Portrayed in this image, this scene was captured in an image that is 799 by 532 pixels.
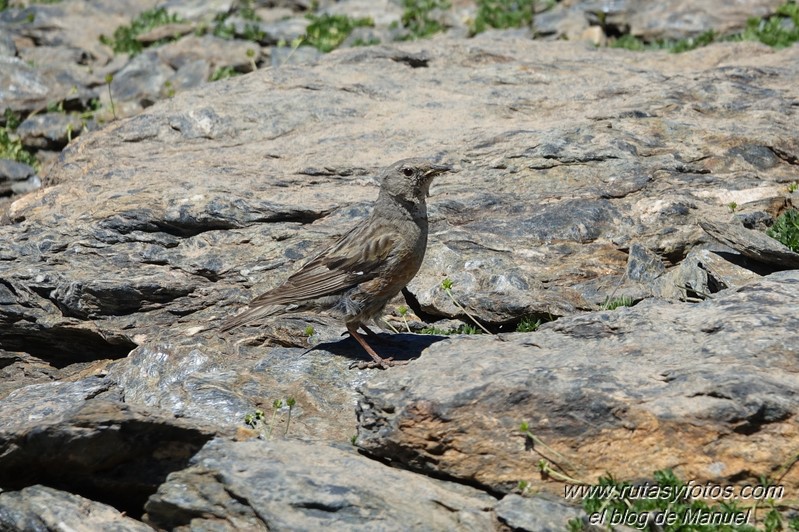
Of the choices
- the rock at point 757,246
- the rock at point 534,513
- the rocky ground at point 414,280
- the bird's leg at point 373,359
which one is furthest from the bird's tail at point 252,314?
the rock at point 757,246

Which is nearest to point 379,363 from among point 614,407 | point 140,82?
point 614,407

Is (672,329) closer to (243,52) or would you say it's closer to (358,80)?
(358,80)

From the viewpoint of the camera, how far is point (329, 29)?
56.8 feet

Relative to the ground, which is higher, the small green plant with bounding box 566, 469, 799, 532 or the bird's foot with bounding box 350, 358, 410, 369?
the small green plant with bounding box 566, 469, 799, 532

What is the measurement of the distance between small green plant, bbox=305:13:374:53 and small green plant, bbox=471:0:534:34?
1782 mm

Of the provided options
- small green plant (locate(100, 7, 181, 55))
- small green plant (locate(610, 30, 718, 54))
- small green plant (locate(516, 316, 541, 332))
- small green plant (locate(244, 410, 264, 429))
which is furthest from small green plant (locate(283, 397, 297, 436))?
small green plant (locate(100, 7, 181, 55))

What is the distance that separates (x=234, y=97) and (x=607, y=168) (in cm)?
483

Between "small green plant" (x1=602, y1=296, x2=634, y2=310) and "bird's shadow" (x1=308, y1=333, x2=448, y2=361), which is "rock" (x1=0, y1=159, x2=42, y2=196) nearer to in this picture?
"bird's shadow" (x1=308, y1=333, x2=448, y2=361)

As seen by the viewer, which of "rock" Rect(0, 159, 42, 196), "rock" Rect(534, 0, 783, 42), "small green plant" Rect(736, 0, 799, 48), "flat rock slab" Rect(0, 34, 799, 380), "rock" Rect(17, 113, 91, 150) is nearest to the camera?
"flat rock slab" Rect(0, 34, 799, 380)

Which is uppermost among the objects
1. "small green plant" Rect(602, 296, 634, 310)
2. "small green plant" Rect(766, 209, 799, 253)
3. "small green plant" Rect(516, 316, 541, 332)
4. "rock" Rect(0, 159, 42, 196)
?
"small green plant" Rect(766, 209, 799, 253)

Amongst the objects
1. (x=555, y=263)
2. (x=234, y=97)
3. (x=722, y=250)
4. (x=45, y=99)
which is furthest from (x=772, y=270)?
(x=45, y=99)

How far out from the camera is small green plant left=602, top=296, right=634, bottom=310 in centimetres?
876

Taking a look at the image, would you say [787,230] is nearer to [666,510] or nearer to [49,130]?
[666,510]

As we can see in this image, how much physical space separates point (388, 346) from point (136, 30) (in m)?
11.6
